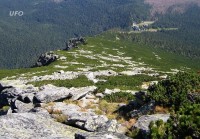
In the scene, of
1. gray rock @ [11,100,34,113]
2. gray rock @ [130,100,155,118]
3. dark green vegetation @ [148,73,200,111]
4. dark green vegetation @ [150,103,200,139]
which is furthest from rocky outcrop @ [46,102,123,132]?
dark green vegetation @ [148,73,200,111]

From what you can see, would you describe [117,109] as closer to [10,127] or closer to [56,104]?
[56,104]

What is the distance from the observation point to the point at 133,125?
21547 mm

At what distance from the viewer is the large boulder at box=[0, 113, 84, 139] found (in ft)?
65.2

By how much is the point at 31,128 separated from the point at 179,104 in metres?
10.4

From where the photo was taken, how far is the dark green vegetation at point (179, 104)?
1759 centimetres

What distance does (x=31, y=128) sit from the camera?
68.9ft

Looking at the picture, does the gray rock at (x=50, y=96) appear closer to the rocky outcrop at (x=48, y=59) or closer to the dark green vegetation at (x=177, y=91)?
the dark green vegetation at (x=177, y=91)

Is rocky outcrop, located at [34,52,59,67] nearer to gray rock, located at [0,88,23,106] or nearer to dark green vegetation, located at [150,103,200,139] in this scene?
gray rock, located at [0,88,23,106]

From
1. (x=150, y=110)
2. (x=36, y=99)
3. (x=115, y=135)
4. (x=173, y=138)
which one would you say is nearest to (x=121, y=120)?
(x=150, y=110)

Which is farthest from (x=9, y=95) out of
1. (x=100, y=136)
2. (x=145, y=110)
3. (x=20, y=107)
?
(x=100, y=136)

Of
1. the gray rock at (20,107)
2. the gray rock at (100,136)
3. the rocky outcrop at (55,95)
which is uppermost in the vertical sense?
the gray rock at (100,136)

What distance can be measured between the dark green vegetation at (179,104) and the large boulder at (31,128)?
5499 millimetres

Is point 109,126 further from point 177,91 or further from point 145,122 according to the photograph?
point 177,91

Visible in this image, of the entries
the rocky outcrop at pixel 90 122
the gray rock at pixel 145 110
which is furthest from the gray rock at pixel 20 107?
the gray rock at pixel 145 110
